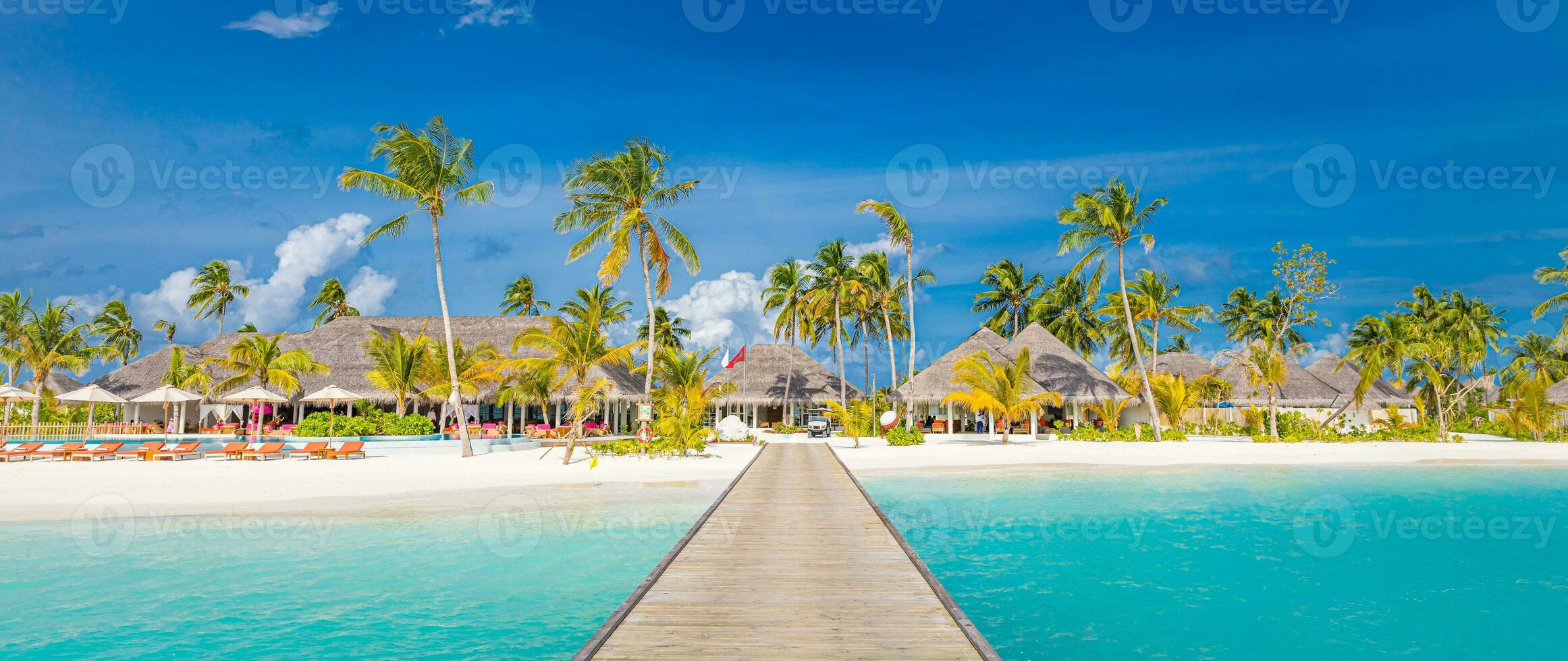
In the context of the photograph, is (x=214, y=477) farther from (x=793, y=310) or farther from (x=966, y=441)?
(x=793, y=310)

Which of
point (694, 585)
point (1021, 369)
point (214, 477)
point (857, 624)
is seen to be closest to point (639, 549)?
point (694, 585)

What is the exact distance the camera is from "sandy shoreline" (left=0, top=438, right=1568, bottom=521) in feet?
43.5

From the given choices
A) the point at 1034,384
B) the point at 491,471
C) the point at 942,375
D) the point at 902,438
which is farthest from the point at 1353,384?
the point at 491,471

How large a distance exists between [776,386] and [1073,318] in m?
17.3

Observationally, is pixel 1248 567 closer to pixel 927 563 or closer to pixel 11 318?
pixel 927 563

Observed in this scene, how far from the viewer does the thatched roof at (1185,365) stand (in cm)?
4059

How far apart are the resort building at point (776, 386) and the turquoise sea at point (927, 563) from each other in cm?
2452

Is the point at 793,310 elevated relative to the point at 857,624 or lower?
elevated

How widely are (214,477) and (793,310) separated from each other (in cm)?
2485

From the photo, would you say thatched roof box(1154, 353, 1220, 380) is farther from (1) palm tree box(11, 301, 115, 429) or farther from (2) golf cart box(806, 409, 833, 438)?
(1) palm tree box(11, 301, 115, 429)

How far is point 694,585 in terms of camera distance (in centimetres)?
639

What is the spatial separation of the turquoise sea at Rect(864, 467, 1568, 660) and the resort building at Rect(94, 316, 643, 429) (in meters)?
17.4

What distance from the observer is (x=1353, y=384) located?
40812mm

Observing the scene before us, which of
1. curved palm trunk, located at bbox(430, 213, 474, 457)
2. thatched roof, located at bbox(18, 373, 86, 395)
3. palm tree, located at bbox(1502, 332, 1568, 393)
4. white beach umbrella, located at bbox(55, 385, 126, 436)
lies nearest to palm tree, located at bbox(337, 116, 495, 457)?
curved palm trunk, located at bbox(430, 213, 474, 457)
